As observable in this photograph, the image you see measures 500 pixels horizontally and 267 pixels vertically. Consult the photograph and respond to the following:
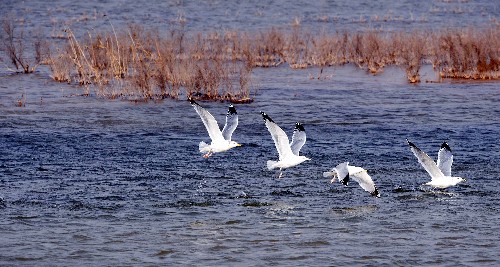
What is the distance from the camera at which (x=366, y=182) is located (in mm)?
13586

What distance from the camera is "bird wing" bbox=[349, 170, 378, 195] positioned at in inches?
532

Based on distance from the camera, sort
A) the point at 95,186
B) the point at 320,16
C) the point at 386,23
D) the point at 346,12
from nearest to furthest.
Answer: the point at 95,186, the point at 386,23, the point at 320,16, the point at 346,12

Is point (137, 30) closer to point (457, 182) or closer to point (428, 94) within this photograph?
point (428, 94)

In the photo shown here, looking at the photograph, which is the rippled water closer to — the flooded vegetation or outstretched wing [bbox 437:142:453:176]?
outstretched wing [bbox 437:142:453:176]

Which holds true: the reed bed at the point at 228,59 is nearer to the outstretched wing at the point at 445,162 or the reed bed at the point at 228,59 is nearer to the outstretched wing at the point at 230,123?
the outstretched wing at the point at 230,123

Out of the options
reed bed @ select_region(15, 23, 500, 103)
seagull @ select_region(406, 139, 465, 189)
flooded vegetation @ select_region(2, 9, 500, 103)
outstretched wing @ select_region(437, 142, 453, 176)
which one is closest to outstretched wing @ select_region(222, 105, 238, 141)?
seagull @ select_region(406, 139, 465, 189)

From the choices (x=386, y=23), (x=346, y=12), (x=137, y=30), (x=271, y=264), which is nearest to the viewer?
(x=271, y=264)

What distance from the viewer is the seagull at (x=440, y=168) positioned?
44.3ft

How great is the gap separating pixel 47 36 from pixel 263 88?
46.6 ft

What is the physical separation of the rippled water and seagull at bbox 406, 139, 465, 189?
281mm

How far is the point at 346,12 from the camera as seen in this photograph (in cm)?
4903

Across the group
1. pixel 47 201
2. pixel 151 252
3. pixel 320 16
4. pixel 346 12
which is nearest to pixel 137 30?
pixel 47 201

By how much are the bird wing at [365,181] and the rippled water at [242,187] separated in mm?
295

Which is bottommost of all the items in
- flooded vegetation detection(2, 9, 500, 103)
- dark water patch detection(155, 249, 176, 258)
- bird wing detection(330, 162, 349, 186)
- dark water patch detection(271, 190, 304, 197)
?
dark water patch detection(155, 249, 176, 258)
